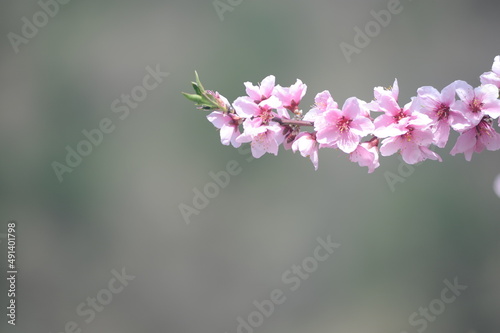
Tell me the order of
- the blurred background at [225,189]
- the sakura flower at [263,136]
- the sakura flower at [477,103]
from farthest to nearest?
1. the blurred background at [225,189]
2. the sakura flower at [263,136]
3. the sakura flower at [477,103]

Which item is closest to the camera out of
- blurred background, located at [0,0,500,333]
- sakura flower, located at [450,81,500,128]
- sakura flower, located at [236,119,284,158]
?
sakura flower, located at [450,81,500,128]

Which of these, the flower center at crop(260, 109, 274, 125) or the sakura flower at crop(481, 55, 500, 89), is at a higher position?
the sakura flower at crop(481, 55, 500, 89)

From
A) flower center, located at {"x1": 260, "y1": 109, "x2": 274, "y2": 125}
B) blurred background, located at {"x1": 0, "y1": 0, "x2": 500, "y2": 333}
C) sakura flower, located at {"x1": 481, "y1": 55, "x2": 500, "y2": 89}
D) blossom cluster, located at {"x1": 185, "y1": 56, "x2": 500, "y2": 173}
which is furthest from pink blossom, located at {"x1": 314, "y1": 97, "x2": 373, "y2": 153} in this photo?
blurred background, located at {"x1": 0, "y1": 0, "x2": 500, "y2": 333}

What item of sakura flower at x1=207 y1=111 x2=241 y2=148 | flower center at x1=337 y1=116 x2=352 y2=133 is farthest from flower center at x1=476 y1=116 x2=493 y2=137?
sakura flower at x1=207 y1=111 x2=241 y2=148

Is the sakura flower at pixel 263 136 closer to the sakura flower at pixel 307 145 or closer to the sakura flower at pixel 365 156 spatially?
the sakura flower at pixel 307 145

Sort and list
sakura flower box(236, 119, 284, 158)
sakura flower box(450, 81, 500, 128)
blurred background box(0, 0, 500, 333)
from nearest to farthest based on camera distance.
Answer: sakura flower box(450, 81, 500, 128)
sakura flower box(236, 119, 284, 158)
blurred background box(0, 0, 500, 333)

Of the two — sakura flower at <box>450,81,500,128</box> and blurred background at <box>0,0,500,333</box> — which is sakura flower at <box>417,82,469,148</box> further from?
blurred background at <box>0,0,500,333</box>

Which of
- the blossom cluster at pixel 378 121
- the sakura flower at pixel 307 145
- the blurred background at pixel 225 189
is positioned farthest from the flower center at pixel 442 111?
the blurred background at pixel 225 189

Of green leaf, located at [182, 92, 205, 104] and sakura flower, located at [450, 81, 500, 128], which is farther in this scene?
green leaf, located at [182, 92, 205, 104]

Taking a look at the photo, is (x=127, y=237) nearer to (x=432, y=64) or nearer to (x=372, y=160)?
(x=432, y=64)

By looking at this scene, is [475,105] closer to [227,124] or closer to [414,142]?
[414,142]
